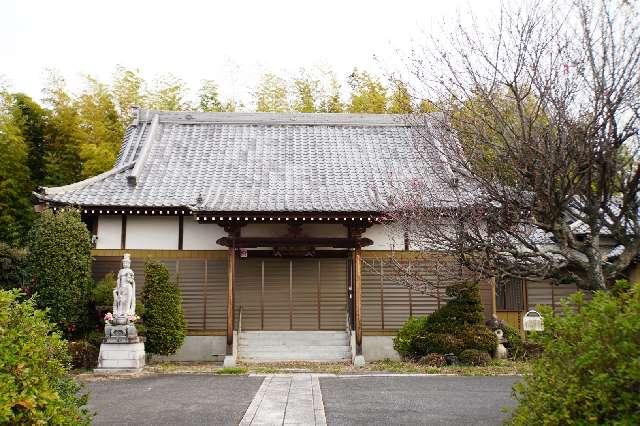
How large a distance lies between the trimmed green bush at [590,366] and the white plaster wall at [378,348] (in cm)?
1031

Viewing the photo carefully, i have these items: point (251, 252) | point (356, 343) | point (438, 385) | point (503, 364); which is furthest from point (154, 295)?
point (503, 364)

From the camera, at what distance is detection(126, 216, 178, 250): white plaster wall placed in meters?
14.9

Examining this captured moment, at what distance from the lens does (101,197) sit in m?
14.5

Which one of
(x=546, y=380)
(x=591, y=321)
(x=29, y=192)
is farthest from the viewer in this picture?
(x=29, y=192)

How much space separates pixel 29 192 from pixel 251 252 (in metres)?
11.1

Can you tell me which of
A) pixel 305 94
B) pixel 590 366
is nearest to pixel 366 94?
pixel 305 94

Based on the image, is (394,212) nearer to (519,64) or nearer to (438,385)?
(519,64)

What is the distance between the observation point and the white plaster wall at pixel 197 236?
1499 centimetres

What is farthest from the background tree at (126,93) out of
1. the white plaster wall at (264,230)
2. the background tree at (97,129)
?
the white plaster wall at (264,230)

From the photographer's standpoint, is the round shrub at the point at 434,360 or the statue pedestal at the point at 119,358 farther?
the round shrub at the point at 434,360

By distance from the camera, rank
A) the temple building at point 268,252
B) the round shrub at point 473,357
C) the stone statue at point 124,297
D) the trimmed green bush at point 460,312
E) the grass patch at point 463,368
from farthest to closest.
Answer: the temple building at point 268,252
the trimmed green bush at point 460,312
the round shrub at point 473,357
the stone statue at point 124,297
the grass patch at point 463,368

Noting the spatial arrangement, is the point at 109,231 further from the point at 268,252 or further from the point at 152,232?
the point at 268,252

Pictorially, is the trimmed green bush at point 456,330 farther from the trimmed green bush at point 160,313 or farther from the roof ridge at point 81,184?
the roof ridge at point 81,184

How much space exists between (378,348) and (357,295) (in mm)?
1896
